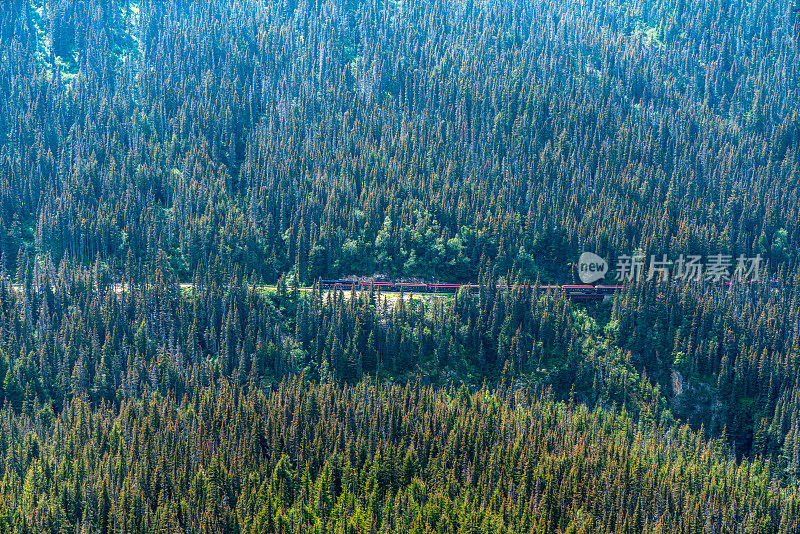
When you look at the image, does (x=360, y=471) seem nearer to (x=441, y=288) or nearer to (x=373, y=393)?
(x=373, y=393)

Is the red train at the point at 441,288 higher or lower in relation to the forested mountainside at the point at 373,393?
higher

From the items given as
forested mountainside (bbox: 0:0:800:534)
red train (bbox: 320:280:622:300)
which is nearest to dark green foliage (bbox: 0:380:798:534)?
forested mountainside (bbox: 0:0:800:534)

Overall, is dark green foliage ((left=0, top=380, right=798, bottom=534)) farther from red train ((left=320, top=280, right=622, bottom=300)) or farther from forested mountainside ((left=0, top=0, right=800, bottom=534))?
red train ((left=320, top=280, right=622, bottom=300))

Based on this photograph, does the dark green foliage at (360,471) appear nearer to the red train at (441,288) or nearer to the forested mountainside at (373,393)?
the forested mountainside at (373,393)

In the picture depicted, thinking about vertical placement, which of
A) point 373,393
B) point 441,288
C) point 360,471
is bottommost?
point 360,471

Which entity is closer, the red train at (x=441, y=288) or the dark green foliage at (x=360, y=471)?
the dark green foliage at (x=360, y=471)

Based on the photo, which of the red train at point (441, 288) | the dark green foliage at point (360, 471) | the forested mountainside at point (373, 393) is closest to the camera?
the dark green foliage at point (360, 471)

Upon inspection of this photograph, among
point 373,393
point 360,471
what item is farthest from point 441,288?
point 360,471

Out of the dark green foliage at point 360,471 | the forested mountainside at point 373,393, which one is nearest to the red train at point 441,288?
the forested mountainside at point 373,393

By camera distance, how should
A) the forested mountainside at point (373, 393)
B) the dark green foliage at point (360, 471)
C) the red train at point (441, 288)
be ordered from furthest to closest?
the red train at point (441, 288), the forested mountainside at point (373, 393), the dark green foliage at point (360, 471)

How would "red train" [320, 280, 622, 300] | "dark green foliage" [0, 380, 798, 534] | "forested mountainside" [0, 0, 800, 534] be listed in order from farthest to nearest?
"red train" [320, 280, 622, 300] < "forested mountainside" [0, 0, 800, 534] < "dark green foliage" [0, 380, 798, 534]

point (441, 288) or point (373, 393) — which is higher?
point (441, 288)

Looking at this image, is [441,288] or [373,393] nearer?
[373,393]
